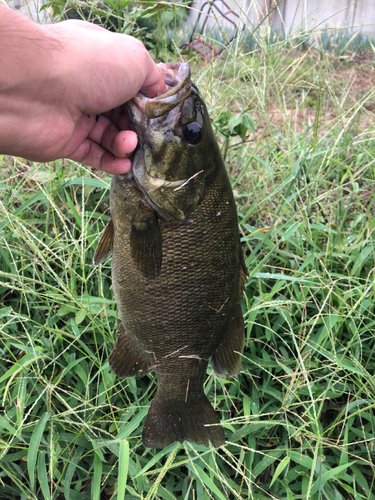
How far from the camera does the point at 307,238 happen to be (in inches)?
89.4

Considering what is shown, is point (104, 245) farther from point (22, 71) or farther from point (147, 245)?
point (22, 71)

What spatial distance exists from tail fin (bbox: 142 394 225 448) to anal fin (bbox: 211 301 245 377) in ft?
0.57

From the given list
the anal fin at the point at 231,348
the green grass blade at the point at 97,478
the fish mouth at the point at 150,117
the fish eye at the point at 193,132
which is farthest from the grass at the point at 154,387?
the fish eye at the point at 193,132

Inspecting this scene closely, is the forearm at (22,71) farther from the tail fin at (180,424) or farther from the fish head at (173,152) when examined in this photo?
the tail fin at (180,424)

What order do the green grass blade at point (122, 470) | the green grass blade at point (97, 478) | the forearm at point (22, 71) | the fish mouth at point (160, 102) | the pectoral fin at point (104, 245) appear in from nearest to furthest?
1. the forearm at point (22, 71)
2. the fish mouth at point (160, 102)
3. the green grass blade at point (122, 470)
4. the pectoral fin at point (104, 245)
5. the green grass blade at point (97, 478)

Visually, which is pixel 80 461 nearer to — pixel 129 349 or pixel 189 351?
pixel 129 349

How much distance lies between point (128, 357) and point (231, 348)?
1.44ft

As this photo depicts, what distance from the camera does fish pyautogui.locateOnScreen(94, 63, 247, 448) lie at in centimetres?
126

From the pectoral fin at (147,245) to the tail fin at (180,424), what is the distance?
23.4 inches

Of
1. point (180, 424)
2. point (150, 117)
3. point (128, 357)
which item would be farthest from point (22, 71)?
point (180, 424)

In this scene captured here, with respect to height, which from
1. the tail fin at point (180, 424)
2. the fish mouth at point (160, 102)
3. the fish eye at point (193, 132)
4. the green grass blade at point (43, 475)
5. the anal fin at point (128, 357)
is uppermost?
the fish mouth at point (160, 102)

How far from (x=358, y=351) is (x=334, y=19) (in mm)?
8602

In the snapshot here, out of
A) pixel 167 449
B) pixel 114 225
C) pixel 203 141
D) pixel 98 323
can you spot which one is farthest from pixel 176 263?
pixel 167 449

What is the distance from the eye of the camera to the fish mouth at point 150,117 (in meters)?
1.20
